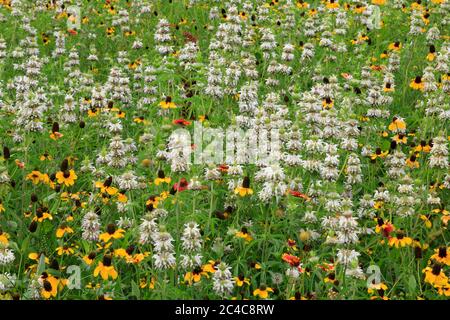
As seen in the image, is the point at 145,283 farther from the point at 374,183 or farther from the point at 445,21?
the point at 445,21

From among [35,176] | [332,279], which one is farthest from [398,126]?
[35,176]

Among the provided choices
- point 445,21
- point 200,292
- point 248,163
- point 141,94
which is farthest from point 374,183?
point 445,21

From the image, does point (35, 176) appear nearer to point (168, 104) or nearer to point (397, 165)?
point (168, 104)

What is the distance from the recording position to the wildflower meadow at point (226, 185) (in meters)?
5.04

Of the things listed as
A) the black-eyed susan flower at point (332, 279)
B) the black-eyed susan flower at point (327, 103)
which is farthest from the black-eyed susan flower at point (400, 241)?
the black-eyed susan flower at point (327, 103)

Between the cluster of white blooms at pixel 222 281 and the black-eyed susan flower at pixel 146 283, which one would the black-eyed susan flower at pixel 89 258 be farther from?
the cluster of white blooms at pixel 222 281

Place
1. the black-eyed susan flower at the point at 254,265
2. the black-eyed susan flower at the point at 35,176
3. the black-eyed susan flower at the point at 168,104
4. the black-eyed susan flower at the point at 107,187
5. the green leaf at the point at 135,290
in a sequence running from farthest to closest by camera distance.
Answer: the black-eyed susan flower at the point at 168,104
the black-eyed susan flower at the point at 35,176
the black-eyed susan flower at the point at 107,187
the black-eyed susan flower at the point at 254,265
the green leaf at the point at 135,290

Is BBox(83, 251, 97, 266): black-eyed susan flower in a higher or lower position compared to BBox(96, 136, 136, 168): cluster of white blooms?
lower

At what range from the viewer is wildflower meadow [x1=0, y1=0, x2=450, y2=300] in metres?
5.04

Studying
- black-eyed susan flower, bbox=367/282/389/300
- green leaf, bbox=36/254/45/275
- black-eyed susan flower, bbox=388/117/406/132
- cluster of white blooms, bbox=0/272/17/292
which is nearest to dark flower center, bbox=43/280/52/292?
cluster of white blooms, bbox=0/272/17/292

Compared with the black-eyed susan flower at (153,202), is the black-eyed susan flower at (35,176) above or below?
below

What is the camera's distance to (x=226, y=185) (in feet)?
20.8

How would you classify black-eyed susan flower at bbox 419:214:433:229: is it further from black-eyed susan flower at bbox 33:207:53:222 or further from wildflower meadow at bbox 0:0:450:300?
black-eyed susan flower at bbox 33:207:53:222
